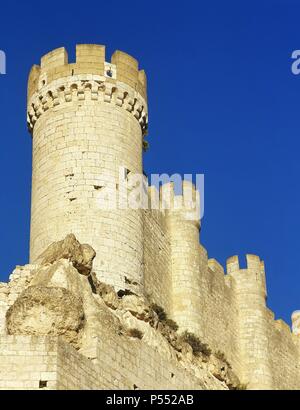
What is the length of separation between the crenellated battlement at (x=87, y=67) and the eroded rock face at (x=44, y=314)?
7997 mm

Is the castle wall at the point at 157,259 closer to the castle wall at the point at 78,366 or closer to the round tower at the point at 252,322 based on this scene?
the round tower at the point at 252,322

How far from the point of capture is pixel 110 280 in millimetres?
24250

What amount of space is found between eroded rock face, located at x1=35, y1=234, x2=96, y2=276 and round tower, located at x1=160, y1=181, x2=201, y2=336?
705 cm

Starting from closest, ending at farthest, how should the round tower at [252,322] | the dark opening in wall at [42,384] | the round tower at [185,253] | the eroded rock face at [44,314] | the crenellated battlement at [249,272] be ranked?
the dark opening in wall at [42,384] < the eroded rock face at [44,314] < the round tower at [185,253] < the round tower at [252,322] < the crenellated battlement at [249,272]

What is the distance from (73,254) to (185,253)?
8.22 m

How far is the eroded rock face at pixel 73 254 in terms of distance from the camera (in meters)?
22.1

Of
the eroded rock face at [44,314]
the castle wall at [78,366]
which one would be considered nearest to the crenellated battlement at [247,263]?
the castle wall at [78,366]

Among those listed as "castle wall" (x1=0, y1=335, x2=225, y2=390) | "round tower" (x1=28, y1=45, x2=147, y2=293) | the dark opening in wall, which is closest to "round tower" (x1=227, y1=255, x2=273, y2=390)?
"round tower" (x1=28, y1=45, x2=147, y2=293)

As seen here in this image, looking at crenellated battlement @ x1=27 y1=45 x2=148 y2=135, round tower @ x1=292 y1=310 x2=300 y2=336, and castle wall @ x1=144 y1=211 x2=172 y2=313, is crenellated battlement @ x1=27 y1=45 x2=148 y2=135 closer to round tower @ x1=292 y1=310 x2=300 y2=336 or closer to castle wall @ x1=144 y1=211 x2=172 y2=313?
castle wall @ x1=144 y1=211 x2=172 y2=313

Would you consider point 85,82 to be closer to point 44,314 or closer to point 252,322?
point 44,314

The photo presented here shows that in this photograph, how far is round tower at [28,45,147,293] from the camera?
24797 mm
